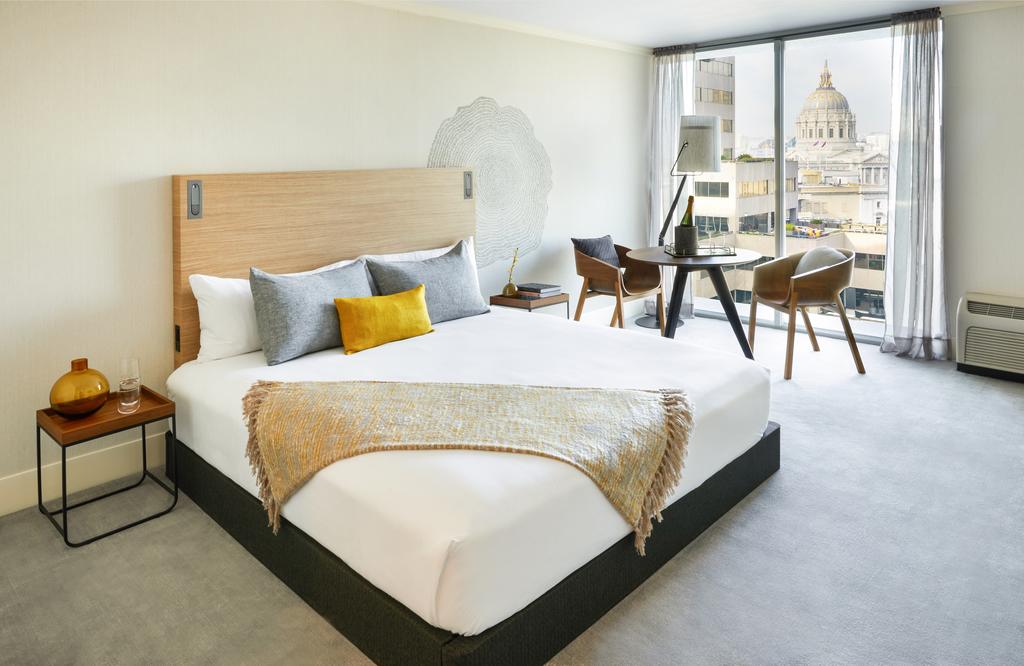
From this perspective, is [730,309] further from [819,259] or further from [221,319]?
[221,319]

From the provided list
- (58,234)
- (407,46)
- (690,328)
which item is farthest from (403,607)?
(690,328)

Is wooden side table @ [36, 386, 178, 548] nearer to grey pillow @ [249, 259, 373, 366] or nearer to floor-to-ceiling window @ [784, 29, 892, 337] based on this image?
grey pillow @ [249, 259, 373, 366]

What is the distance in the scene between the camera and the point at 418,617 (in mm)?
1811

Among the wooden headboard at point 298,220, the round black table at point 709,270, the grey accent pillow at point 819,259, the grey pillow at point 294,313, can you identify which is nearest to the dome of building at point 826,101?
the grey accent pillow at point 819,259

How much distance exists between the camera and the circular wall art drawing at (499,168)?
4.58m

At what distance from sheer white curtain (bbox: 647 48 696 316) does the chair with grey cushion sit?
0.69 meters

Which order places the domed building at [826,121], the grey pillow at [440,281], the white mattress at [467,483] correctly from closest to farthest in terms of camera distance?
the white mattress at [467,483] < the grey pillow at [440,281] < the domed building at [826,121]

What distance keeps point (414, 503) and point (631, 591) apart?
0.85m

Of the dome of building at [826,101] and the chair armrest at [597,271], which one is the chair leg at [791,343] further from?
the dome of building at [826,101]

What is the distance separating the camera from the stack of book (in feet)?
15.5

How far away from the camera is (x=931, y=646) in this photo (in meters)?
2.01

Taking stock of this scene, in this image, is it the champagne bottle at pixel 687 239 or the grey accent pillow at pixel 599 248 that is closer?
the champagne bottle at pixel 687 239

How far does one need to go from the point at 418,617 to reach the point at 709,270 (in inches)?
133

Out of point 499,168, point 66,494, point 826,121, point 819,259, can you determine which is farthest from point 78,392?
point 826,121
